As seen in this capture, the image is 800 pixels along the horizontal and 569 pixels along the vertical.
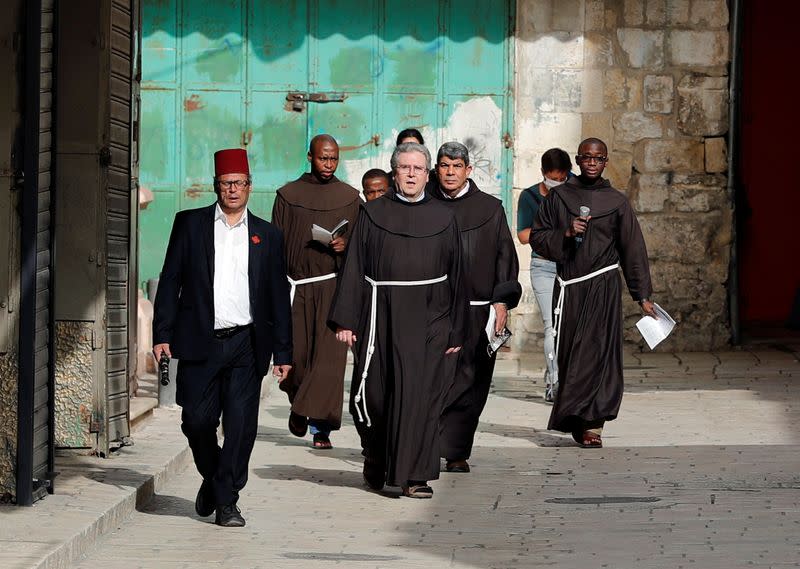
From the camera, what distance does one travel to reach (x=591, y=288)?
36.6ft

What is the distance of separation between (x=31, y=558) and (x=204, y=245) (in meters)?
1.90

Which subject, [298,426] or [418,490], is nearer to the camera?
[418,490]

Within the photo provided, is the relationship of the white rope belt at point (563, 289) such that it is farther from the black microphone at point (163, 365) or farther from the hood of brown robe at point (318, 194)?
the black microphone at point (163, 365)

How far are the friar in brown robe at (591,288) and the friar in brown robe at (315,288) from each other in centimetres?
127

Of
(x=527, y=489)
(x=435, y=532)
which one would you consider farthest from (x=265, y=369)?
(x=527, y=489)

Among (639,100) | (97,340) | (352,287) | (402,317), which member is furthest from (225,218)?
(639,100)

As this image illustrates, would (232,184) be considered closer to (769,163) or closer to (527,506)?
(527,506)

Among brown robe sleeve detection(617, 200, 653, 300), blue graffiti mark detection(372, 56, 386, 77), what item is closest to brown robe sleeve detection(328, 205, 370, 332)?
brown robe sleeve detection(617, 200, 653, 300)

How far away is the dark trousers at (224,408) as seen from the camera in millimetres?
8211

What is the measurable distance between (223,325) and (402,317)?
1224mm

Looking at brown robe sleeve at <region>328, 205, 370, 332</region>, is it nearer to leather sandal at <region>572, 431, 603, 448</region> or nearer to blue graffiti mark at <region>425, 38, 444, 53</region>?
leather sandal at <region>572, 431, 603, 448</region>

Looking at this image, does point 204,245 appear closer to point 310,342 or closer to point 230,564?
point 230,564

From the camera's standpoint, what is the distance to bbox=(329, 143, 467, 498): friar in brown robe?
9141 mm

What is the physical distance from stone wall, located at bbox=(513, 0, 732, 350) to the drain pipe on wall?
0.07m
